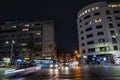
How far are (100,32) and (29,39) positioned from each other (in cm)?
4889

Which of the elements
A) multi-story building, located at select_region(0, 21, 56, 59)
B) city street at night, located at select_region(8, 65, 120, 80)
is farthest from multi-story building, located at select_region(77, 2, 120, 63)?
city street at night, located at select_region(8, 65, 120, 80)

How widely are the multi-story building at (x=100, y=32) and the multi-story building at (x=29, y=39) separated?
2644 centimetres

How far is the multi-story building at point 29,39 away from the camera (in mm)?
105750

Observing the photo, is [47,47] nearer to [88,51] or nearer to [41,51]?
[41,51]

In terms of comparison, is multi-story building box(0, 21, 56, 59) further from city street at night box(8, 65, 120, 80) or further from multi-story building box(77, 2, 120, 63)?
city street at night box(8, 65, 120, 80)

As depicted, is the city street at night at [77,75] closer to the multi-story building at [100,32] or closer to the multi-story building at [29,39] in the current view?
the multi-story building at [100,32]

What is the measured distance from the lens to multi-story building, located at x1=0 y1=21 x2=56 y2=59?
347 ft

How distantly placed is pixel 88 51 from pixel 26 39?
45.5 m

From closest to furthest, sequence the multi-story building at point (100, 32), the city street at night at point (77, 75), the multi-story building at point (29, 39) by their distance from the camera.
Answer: the city street at night at point (77, 75), the multi-story building at point (100, 32), the multi-story building at point (29, 39)

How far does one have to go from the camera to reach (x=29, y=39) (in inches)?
4296

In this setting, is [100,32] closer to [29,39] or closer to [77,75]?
[29,39]

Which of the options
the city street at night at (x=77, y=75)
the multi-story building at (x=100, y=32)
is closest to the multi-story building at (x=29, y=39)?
the multi-story building at (x=100, y=32)

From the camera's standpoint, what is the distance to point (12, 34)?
11294 cm

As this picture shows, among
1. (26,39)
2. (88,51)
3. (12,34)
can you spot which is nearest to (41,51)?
(26,39)
